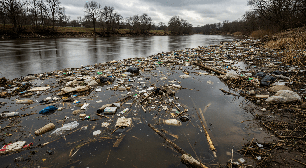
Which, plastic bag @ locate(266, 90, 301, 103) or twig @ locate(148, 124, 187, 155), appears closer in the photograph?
twig @ locate(148, 124, 187, 155)

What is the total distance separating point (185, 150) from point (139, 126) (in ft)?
3.03

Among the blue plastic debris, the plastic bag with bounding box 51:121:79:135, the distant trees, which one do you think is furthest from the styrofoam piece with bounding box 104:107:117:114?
the distant trees

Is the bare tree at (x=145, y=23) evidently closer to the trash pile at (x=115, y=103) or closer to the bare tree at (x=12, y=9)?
the bare tree at (x=12, y=9)

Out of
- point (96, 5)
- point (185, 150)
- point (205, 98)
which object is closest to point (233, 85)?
point (205, 98)

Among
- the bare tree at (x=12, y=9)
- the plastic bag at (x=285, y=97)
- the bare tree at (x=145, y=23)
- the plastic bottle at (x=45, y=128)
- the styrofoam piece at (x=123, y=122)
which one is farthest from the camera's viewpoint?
the bare tree at (x=145, y=23)

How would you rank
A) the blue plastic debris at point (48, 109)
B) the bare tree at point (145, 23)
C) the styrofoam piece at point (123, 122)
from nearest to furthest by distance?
the styrofoam piece at point (123, 122) → the blue plastic debris at point (48, 109) → the bare tree at point (145, 23)

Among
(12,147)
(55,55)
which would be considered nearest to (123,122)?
(12,147)

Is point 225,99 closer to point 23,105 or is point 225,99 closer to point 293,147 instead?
point 293,147

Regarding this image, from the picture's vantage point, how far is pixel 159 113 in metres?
3.08

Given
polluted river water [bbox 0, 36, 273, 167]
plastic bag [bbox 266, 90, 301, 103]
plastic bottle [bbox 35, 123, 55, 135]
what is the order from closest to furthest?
polluted river water [bbox 0, 36, 273, 167] < plastic bottle [bbox 35, 123, 55, 135] < plastic bag [bbox 266, 90, 301, 103]

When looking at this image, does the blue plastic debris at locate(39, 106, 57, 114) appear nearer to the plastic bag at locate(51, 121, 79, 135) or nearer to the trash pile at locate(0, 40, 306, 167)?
the trash pile at locate(0, 40, 306, 167)

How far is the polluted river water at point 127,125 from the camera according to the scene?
1.97m

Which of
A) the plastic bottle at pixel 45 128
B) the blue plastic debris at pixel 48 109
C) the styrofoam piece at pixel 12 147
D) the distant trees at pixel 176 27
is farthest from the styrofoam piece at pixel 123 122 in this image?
the distant trees at pixel 176 27

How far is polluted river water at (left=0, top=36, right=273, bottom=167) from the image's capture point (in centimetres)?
197
